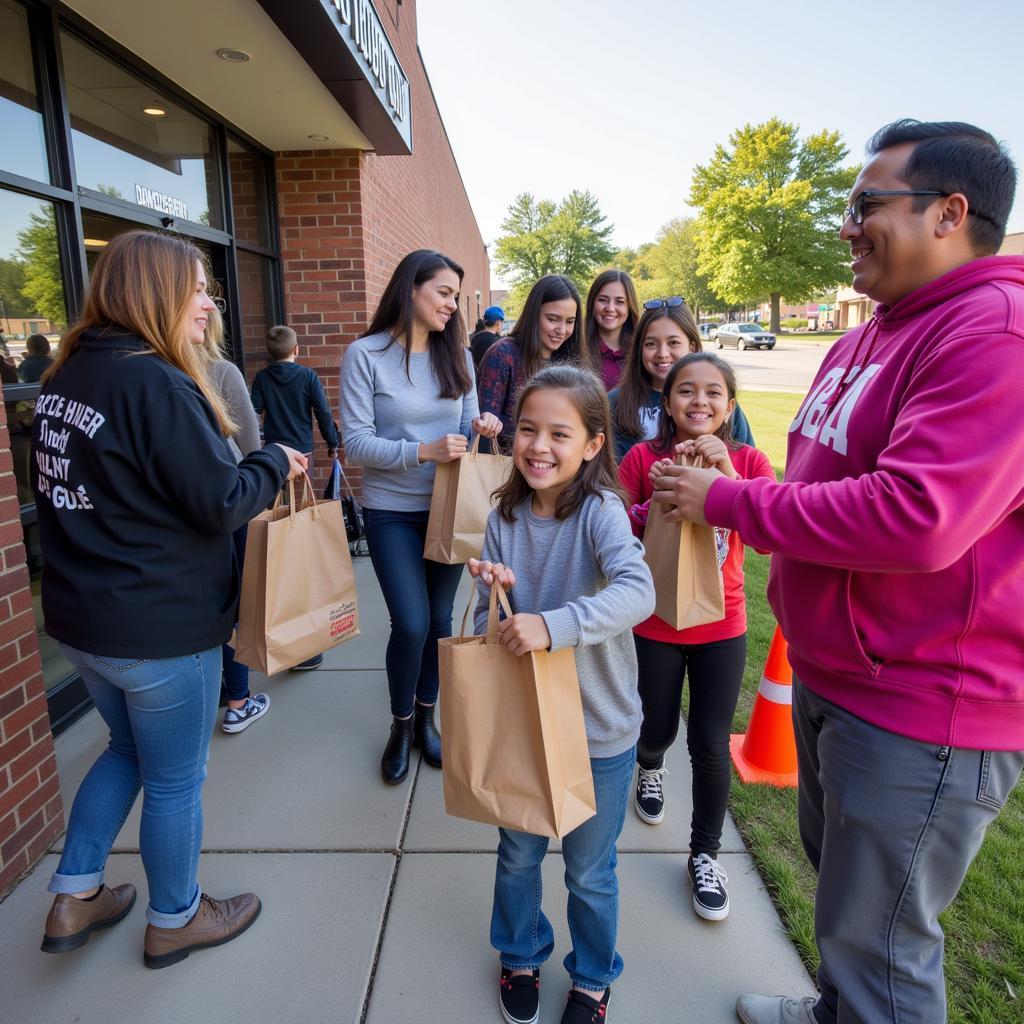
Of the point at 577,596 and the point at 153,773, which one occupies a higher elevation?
the point at 577,596

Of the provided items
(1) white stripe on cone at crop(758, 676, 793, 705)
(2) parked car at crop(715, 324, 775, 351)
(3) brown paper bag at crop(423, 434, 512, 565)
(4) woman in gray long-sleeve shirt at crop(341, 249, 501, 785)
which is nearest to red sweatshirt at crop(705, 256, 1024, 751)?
(3) brown paper bag at crop(423, 434, 512, 565)

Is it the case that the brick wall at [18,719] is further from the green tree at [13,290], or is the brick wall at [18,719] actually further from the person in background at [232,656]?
the green tree at [13,290]

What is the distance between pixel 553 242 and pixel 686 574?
5355 cm

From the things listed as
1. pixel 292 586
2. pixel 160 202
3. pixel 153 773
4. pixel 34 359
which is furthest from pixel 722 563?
pixel 160 202

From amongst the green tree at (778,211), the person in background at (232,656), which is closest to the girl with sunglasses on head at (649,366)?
the person in background at (232,656)

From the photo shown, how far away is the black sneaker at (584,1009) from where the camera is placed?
185 centimetres

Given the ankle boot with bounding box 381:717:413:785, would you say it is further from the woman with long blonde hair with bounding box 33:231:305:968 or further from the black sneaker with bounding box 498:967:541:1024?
the black sneaker with bounding box 498:967:541:1024

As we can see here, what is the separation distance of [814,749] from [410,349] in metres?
2.11

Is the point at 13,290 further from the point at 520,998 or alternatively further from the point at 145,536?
the point at 520,998

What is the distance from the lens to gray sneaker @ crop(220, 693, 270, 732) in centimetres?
343

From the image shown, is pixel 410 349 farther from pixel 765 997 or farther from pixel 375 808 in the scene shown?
pixel 765 997

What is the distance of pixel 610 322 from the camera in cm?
363

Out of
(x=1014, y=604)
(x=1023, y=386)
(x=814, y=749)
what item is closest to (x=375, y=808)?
(x=814, y=749)

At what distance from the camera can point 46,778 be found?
2602mm
